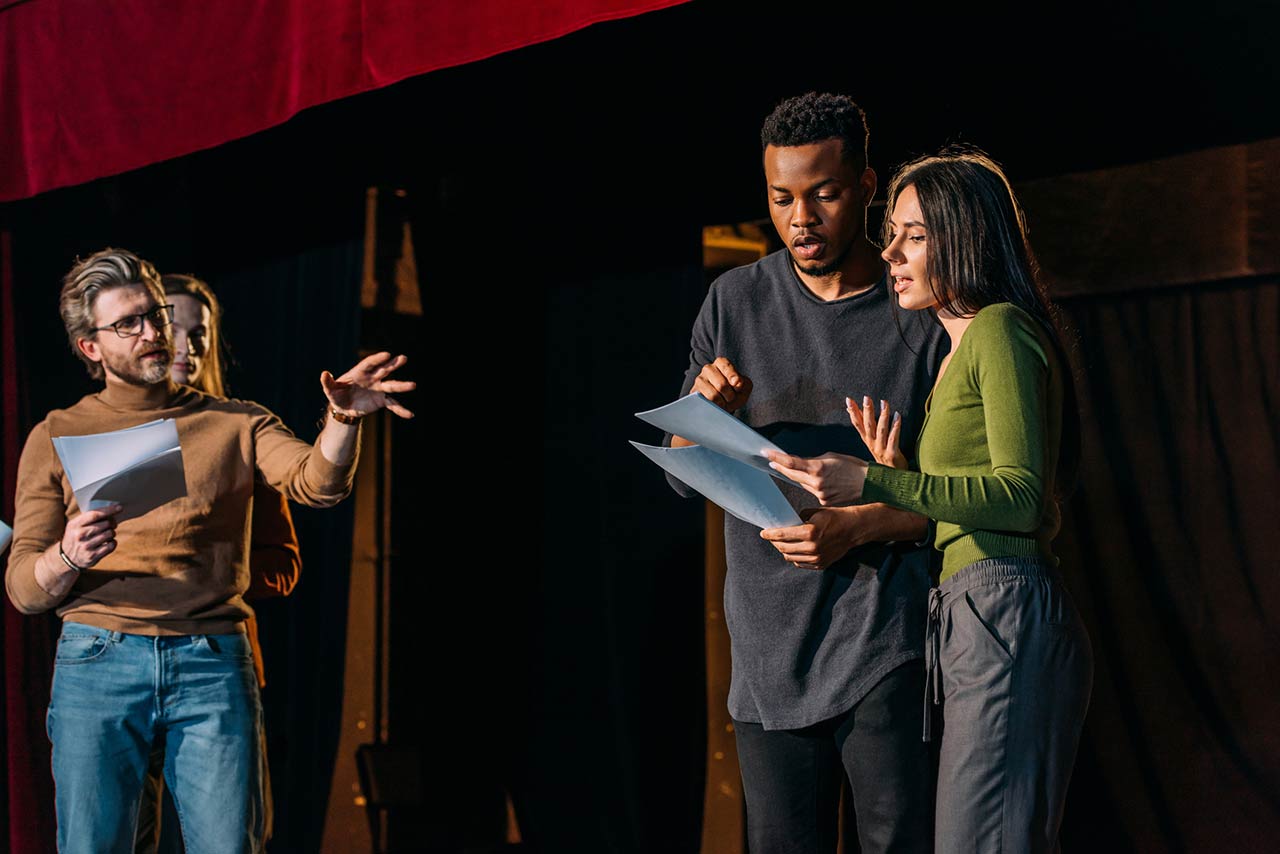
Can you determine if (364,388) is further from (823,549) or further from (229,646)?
(823,549)

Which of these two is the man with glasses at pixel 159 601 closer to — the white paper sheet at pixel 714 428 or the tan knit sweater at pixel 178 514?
the tan knit sweater at pixel 178 514

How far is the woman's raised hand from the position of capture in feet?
5.79

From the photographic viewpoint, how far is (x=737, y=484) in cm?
173

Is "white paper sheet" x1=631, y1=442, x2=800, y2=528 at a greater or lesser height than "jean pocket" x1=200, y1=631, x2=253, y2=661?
greater

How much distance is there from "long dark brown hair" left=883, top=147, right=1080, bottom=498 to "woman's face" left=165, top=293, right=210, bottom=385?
6.41ft

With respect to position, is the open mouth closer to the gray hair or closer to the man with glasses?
the man with glasses

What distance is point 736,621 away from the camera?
189 centimetres

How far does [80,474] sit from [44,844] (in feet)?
6.99

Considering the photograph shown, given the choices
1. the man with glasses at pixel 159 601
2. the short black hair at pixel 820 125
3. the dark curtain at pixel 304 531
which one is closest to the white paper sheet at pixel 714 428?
the short black hair at pixel 820 125

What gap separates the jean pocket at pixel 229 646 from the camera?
2359mm

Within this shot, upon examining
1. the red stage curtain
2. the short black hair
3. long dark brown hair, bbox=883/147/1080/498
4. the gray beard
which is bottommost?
the gray beard

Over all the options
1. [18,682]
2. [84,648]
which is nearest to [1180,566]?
[84,648]

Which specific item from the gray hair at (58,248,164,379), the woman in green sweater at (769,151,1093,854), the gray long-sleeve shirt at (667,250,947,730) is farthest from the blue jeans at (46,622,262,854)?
the woman in green sweater at (769,151,1093,854)

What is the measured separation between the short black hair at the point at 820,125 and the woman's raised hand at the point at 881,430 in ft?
1.21
